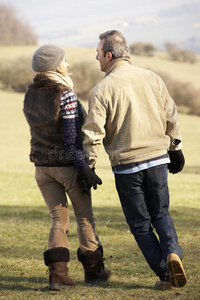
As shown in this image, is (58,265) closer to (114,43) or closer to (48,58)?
(48,58)

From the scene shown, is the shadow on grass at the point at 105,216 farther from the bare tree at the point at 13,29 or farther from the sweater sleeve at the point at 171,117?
the bare tree at the point at 13,29

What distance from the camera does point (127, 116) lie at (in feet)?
14.6

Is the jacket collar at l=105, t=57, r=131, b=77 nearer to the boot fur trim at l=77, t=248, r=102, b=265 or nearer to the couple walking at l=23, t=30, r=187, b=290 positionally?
the couple walking at l=23, t=30, r=187, b=290

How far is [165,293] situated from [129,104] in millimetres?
1681

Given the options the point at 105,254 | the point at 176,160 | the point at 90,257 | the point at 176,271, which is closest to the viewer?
the point at 176,271

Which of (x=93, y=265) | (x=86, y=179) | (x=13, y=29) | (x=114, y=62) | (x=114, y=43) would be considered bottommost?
(x=93, y=265)

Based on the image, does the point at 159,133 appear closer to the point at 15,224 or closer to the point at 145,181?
the point at 145,181

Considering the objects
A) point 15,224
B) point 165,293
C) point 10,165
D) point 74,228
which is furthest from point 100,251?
point 10,165

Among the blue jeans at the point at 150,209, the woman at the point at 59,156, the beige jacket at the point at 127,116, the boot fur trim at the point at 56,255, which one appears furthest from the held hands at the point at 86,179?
the boot fur trim at the point at 56,255

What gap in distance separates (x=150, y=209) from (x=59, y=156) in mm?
956

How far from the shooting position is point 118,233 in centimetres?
793

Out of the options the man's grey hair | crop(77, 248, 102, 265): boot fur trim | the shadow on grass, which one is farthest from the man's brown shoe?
the shadow on grass

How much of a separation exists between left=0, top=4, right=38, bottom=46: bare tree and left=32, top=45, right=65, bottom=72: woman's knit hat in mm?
113092

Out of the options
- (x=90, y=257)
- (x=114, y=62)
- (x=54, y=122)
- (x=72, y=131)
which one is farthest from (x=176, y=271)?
(x=114, y=62)
